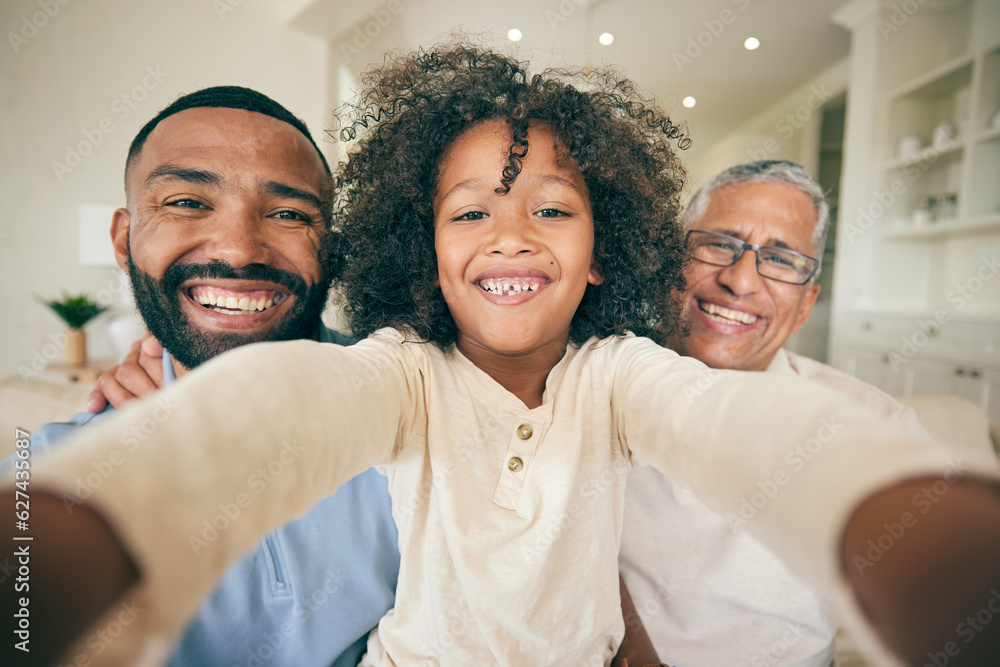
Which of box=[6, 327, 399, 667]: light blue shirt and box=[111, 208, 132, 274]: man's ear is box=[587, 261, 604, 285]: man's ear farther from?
box=[111, 208, 132, 274]: man's ear

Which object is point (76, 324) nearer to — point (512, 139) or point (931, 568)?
point (512, 139)

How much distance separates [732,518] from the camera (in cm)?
100

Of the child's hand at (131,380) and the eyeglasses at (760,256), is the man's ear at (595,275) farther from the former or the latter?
the child's hand at (131,380)

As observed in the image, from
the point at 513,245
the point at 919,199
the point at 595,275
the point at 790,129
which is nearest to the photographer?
the point at 513,245

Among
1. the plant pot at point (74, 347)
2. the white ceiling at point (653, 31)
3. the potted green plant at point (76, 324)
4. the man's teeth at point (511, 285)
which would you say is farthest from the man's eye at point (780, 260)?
the plant pot at point (74, 347)

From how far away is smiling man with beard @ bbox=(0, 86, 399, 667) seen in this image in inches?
43.2

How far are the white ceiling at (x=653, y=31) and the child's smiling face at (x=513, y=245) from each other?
Result: 3714 millimetres

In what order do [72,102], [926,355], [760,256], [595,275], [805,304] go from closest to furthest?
[595,275] < [760,256] < [805,304] < [72,102] < [926,355]

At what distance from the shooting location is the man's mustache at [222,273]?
1156 millimetres

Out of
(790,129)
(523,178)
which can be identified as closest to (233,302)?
(523,178)

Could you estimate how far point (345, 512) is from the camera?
1148 mm

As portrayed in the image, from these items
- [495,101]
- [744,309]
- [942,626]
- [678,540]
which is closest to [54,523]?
[942,626]

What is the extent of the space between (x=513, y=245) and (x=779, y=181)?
994 millimetres

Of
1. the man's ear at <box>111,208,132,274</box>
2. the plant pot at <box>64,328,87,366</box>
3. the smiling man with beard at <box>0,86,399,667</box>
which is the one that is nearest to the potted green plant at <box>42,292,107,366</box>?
the plant pot at <box>64,328,87,366</box>
